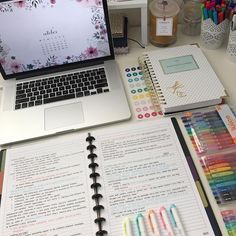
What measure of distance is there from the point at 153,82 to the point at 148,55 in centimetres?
11

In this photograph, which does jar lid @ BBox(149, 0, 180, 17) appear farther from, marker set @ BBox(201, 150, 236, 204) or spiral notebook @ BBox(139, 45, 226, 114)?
marker set @ BBox(201, 150, 236, 204)

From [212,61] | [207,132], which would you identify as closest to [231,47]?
[212,61]

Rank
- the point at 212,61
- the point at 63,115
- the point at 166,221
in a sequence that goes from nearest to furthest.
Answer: the point at 166,221
the point at 63,115
the point at 212,61

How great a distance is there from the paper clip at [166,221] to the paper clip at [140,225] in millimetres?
40

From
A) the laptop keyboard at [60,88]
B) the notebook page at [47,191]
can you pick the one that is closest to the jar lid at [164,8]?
the laptop keyboard at [60,88]

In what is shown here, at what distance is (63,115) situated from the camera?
2.70 feet

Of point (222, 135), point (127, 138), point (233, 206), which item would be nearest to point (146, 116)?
point (127, 138)

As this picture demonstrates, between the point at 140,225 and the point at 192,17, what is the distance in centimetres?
68

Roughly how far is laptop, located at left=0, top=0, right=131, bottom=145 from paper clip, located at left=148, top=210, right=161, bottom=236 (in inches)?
10.2

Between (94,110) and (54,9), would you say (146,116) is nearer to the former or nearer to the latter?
(94,110)

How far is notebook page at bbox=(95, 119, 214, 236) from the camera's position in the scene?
2.07 ft

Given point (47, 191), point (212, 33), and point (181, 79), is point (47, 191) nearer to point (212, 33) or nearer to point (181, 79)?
point (181, 79)

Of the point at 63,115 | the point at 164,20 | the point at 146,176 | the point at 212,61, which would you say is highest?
the point at 164,20

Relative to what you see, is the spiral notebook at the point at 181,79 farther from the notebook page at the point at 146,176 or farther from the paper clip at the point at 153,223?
the paper clip at the point at 153,223
